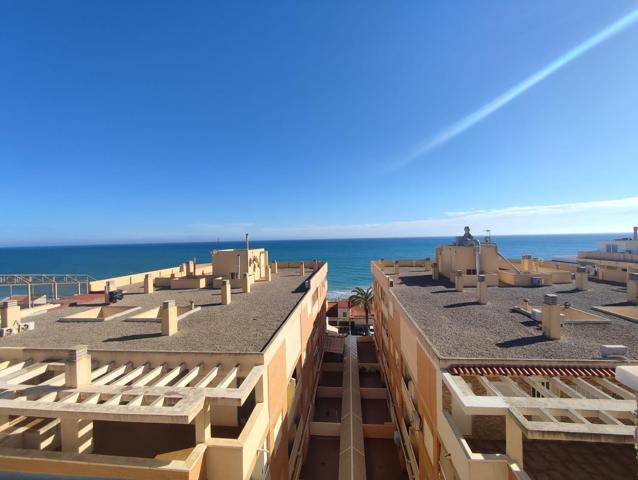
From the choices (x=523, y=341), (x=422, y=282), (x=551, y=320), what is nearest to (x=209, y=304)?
(x=523, y=341)

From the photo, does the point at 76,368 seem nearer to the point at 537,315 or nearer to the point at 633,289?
the point at 537,315

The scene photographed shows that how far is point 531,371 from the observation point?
9.84 m

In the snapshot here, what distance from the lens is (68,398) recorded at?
8.09 m

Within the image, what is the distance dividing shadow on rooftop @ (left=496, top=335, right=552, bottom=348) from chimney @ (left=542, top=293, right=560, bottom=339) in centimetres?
29

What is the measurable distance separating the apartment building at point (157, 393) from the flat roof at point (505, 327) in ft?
22.6

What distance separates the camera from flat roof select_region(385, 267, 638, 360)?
36.6 ft

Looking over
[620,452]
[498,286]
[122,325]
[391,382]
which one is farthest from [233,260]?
[620,452]

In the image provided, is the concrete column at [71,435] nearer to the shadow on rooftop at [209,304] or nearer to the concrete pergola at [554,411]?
the concrete pergola at [554,411]

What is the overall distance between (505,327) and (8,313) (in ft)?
77.3

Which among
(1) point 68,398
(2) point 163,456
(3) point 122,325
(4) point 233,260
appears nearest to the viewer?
(1) point 68,398

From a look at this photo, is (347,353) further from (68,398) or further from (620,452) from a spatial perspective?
(68,398)

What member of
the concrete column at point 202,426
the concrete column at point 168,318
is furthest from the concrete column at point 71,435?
the concrete column at point 168,318

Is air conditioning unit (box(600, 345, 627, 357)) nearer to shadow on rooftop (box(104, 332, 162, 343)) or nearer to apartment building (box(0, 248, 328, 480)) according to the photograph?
apartment building (box(0, 248, 328, 480))

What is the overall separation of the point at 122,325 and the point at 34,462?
8776 millimetres
